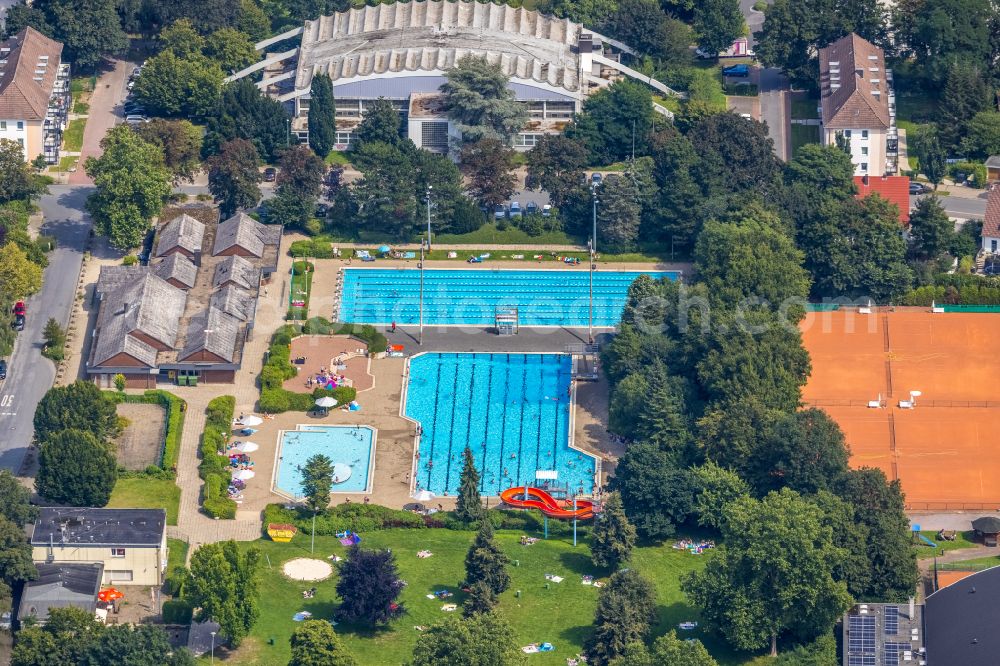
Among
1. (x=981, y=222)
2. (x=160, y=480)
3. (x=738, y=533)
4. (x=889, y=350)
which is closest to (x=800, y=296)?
(x=889, y=350)

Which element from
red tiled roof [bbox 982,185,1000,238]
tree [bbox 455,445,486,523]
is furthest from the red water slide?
red tiled roof [bbox 982,185,1000,238]

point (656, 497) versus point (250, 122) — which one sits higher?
point (250, 122)

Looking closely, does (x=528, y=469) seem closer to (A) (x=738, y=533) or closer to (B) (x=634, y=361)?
(B) (x=634, y=361)

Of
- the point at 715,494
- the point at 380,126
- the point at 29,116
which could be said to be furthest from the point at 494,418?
the point at 29,116

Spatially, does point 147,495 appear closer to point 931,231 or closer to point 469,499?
point 469,499

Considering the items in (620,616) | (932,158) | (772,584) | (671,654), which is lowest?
(671,654)

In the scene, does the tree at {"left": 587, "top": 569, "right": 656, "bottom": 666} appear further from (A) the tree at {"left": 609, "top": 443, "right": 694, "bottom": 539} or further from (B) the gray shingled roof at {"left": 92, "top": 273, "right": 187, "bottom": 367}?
(B) the gray shingled roof at {"left": 92, "top": 273, "right": 187, "bottom": 367}
